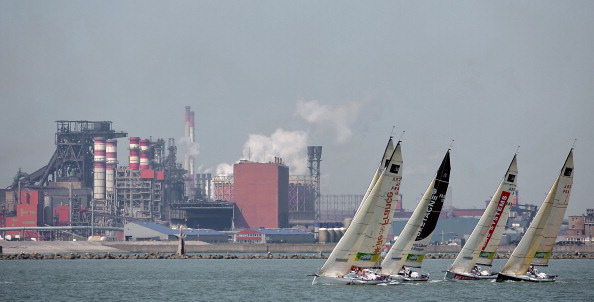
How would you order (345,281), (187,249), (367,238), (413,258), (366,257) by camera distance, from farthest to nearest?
(187,249)
(413,258)
(366,257)
(367,238)
(345,281)

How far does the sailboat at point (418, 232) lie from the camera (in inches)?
2530

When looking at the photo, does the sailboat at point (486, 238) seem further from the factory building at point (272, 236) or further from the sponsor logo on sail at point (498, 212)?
the factory building at point (272, 236)

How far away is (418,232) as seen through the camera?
64.8m

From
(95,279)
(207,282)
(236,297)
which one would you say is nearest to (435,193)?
(236,297)

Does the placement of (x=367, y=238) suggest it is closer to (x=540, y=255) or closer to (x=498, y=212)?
(x=498, y=212)

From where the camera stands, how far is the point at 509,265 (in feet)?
221

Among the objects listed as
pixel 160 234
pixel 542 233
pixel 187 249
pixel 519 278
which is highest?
pixel 160 234

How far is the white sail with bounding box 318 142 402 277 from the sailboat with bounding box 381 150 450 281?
214 centimetres

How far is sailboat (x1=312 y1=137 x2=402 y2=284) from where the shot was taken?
60406mm

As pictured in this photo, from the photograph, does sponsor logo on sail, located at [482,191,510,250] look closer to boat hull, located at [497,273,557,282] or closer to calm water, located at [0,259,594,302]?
boat hull, located at [497,273,557,282]

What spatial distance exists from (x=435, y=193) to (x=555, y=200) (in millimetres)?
7523

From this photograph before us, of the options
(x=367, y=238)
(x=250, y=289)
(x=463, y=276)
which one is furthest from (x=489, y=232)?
(x=250, y=289)

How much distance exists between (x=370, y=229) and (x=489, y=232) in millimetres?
10129

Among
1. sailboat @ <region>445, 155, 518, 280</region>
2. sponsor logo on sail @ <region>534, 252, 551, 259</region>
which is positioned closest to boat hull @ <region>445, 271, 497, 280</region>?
sailboat @ <region>445, 155, 518, 280</region>
